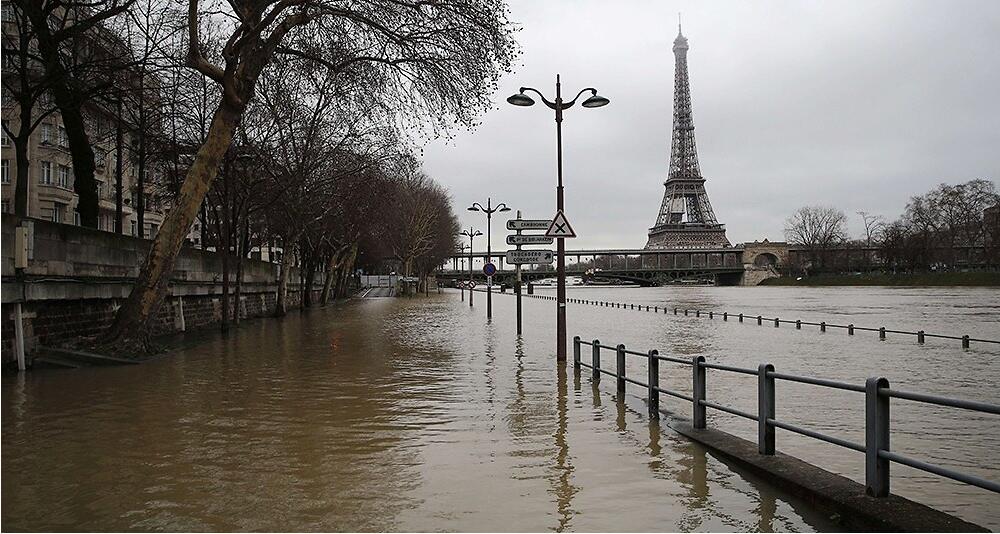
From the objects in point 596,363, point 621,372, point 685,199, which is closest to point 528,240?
point 596,363

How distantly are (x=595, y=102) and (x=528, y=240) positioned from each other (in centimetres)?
548

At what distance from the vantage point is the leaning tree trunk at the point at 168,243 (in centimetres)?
1808

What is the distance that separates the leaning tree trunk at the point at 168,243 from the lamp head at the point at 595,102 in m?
8.19

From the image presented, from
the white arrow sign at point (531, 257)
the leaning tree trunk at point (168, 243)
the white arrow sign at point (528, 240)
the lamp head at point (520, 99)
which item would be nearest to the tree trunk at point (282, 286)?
the white arrow sign at point (531, 257)

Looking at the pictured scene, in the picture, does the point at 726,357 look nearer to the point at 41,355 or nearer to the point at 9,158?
the point at 41,355

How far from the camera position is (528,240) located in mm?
21953

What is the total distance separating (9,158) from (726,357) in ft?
158

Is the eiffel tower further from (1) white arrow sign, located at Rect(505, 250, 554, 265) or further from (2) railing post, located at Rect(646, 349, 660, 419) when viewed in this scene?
(2) railing post, located at Rect(646, 349, 660, 419)

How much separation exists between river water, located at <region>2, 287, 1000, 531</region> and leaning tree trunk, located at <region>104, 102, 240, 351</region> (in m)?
1.27

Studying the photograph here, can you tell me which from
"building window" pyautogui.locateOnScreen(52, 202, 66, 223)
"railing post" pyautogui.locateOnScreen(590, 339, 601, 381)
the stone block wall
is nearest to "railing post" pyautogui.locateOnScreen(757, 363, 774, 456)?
"railing post" pyautogui.locateOnScreen(590, 339, 601, 381)

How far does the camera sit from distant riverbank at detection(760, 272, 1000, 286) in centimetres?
9150

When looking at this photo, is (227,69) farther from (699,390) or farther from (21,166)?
(699,390)

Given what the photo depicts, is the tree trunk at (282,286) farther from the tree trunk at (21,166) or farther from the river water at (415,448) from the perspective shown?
the river water at (415,448)

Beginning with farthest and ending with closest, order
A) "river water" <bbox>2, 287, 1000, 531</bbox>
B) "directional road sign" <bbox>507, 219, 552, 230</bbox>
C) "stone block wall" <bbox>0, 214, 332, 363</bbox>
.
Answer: "directional road sign" <bbox>507, 219, 552, 230</bbox>
"stone block wall" <bbox>0, 214, 332, 363</bbox>
"river water" <bbox>2, 287, 1000, 531</bbox>
